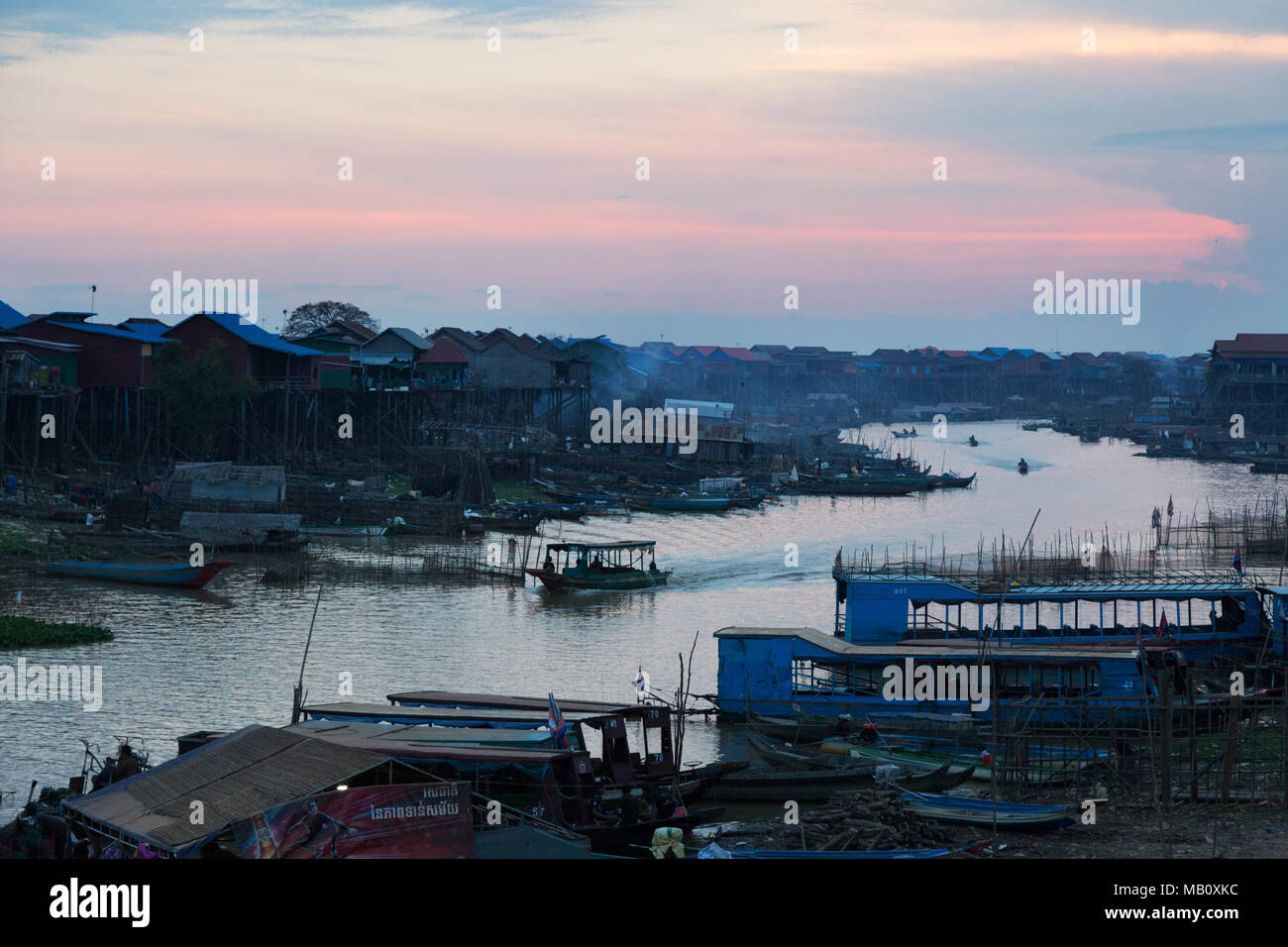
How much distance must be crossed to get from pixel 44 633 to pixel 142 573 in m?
5.03

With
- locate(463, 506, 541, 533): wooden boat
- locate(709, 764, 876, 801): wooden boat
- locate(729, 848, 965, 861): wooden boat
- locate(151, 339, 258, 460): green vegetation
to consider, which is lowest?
locate(709, 764, 876, 801): wooden boat

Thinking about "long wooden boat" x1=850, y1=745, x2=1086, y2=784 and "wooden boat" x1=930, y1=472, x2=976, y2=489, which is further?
"wooden boat" x1=930, y1=472, x2=976, y2=489

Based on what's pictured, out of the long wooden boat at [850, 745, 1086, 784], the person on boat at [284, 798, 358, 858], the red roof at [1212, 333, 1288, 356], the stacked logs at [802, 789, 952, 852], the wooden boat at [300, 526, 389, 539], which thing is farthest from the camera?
the red roof at [1212, 333, 1288, 356]

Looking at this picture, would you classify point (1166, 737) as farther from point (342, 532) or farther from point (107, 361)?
point (107, 361)

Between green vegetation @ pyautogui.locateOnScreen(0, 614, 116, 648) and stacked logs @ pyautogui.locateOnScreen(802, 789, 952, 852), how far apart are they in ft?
46.8

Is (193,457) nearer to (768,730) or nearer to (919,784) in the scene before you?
(768,730)

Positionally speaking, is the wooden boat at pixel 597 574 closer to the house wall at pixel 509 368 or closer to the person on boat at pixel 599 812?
the person on boat at pixel 599 812

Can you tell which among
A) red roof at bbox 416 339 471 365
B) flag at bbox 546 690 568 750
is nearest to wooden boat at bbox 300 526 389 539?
red roof at bbox 416 339 471 365

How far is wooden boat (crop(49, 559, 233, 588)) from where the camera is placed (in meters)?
26.7

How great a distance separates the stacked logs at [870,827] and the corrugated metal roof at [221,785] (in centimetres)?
387

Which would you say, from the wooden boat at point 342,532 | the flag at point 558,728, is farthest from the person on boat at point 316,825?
the wooden boat at point 342,532

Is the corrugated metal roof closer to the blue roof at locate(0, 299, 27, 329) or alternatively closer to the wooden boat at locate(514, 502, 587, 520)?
the wooden boat at locate(514, 502, 587, 520)

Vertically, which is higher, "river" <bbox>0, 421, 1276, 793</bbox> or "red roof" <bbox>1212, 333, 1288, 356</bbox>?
"red roof" <bbox>1212, 333, 1288, 356</bbox>
